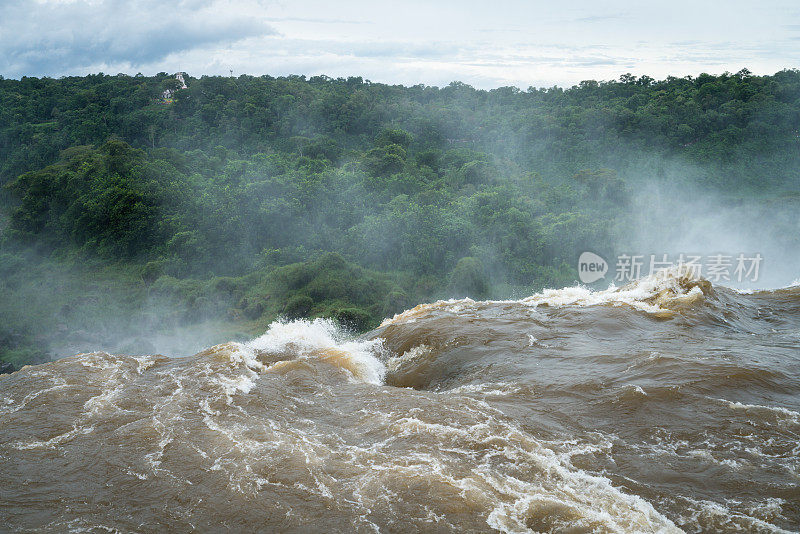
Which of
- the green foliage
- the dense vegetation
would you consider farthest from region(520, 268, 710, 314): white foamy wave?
the dense vegetation

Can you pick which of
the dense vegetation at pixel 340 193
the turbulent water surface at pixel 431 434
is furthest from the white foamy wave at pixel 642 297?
the dense vegetation at pixel 340 193

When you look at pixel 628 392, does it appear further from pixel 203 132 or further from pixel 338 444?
pixel 203 132

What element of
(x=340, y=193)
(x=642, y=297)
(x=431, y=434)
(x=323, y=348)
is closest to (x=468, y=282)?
(x=642, y=297)

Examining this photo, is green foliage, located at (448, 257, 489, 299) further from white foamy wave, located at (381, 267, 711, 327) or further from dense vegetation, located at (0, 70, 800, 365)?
white foamy wave, located at (381, 267, 711, 327)

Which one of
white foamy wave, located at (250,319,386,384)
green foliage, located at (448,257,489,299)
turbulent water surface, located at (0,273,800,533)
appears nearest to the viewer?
turbulent water surface, located at (0,273,800,533)

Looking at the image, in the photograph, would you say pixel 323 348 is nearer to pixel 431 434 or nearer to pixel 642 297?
pixel 431 434
